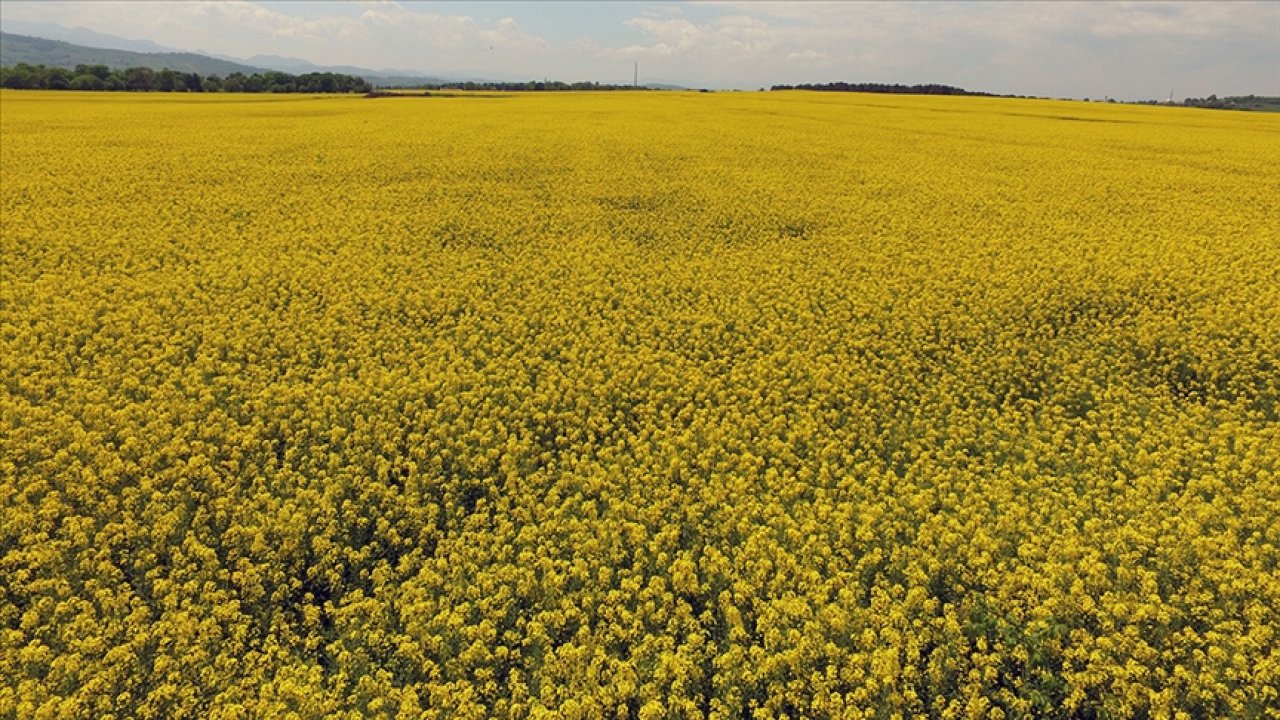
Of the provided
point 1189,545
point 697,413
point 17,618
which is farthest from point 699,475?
point 17,618

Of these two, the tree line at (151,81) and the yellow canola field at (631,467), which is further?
the tree line at (151,81)

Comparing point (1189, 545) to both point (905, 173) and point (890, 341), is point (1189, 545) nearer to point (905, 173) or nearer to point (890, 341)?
point (890, 341)

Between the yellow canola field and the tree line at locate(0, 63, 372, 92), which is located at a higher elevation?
the tree line at locate(0, 63, 372, 92)

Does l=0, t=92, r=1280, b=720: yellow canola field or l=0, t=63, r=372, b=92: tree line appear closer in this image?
l=0, t=92, r=1280, b=720: yellow canola field

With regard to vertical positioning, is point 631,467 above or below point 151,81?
below

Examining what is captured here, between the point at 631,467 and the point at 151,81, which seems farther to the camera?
the point at 151,81

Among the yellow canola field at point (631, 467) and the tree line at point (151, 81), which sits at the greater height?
Result: the tree line at point (151, 81)
